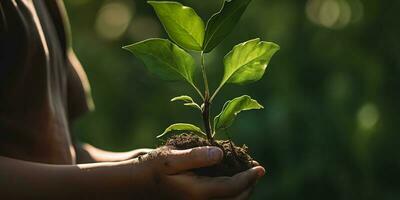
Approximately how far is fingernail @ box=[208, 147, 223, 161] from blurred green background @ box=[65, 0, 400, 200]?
2.36 metres

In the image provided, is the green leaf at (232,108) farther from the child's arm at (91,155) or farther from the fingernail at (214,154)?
the child's arm at (91,155)

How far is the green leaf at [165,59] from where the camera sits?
3.61 feet

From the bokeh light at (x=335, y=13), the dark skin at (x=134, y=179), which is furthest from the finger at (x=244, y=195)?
the bokeh light at (x=335, y=13)

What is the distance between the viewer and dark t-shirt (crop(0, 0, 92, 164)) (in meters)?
1.24

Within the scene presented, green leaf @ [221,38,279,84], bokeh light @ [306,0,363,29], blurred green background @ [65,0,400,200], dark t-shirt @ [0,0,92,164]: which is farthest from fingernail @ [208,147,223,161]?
bokeh light @ [306,0,363,29]

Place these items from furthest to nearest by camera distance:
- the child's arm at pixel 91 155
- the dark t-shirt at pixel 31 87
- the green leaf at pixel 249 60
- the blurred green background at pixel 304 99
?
the blurred green background at pixel 304 99
the child's arm at pixel 91 155
the dark t-shirt at pixel 31 87
the green leaf at pixel 249 60

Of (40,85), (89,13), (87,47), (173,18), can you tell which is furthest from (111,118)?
(173,18)

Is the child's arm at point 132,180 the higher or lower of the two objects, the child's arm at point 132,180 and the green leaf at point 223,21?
the lower

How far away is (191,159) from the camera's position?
1.02 metres

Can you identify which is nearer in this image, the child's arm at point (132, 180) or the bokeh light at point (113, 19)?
the child's arm at point (132, 180)

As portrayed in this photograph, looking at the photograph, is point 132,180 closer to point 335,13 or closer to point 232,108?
point 232,108

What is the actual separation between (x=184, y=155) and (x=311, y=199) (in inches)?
98.5

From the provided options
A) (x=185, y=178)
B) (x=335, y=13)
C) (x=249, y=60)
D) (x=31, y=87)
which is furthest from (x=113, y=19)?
(x=185, y=178)

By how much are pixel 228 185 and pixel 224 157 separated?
6 centimetres
